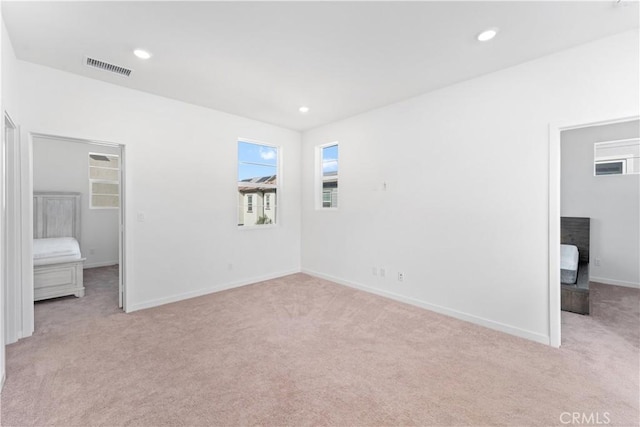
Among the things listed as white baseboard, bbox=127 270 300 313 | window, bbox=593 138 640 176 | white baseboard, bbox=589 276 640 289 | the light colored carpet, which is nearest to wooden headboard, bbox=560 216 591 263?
white baseboard, bbox=589 276 640 289

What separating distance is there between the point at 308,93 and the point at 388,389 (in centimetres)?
326

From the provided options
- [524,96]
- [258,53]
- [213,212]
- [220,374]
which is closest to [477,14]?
[524,96]

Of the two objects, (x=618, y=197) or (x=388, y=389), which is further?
(x=618, y=197)

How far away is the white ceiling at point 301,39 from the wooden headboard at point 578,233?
3.35m

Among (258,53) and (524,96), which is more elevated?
(258,53)

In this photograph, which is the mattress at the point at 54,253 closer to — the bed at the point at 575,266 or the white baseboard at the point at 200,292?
the white baseboard at the point at 200,292

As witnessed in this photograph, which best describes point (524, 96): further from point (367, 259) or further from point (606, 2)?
point (367, 259)

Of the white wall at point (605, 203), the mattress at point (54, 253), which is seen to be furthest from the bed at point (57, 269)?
the white wall at point (605, 203)

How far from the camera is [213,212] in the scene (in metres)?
4.20

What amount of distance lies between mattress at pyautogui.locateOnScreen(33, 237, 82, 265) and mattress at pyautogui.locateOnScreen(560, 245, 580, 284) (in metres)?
6.64

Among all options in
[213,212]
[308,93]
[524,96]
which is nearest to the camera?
[524,96]

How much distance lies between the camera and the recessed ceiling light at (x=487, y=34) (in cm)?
223

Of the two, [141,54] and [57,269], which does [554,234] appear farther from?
[57,269]

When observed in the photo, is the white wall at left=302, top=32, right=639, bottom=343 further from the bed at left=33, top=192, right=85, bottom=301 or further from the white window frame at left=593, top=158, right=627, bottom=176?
the bed at left=33, top=192, right=85, bottom=301
